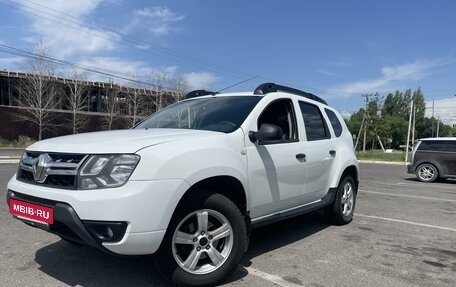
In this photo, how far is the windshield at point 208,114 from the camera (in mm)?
4500

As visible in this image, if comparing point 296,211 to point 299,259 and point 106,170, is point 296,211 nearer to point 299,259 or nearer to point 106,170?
point 299,259

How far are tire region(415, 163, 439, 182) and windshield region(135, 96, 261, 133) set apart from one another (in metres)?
12.7

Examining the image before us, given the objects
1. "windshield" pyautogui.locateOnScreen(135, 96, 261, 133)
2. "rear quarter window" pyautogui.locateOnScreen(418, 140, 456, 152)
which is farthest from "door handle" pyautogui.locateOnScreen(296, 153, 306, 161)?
"rear quarter window" pyautogui.locateOnScreen(418, 140, 456, 152)

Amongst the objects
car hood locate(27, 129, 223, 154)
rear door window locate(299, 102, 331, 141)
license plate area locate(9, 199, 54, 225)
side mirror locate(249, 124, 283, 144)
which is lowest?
license plate area locate(9, 199, 54, 225)

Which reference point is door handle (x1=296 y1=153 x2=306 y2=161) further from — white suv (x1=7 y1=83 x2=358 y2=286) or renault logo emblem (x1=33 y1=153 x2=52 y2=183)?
renault logo emblem (x1=33 y1=153 x2=52 y2=183)

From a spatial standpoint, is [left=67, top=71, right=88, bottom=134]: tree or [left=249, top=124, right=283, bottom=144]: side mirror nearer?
[left=249, top=124, right=283, bottom=144]: side mirror

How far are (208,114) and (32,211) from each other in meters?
2.05

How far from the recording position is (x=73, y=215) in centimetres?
327

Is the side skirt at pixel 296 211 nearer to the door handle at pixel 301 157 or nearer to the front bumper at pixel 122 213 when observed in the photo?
the door handle at pixel 301 157

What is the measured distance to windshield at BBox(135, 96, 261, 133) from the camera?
4500 millimetres

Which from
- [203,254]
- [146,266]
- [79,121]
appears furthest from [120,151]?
[79,121]

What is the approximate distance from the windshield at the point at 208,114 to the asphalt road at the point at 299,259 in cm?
145

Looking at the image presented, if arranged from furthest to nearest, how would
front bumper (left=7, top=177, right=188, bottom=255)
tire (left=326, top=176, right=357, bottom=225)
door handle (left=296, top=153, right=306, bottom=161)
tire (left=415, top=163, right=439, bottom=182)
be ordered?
1. tire (left=415, top=163, right=439, bottom=182)
2. tire (left=326, top=176, right=357, bottom=225)
3. door handle (left=296, top=153, right=306, bottom=161)
4. front bumper (left=7, top=177, right=188, bottom=255)

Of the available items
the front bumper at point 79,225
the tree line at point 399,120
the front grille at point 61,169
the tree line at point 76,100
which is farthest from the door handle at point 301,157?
the tree line at point 399,120
